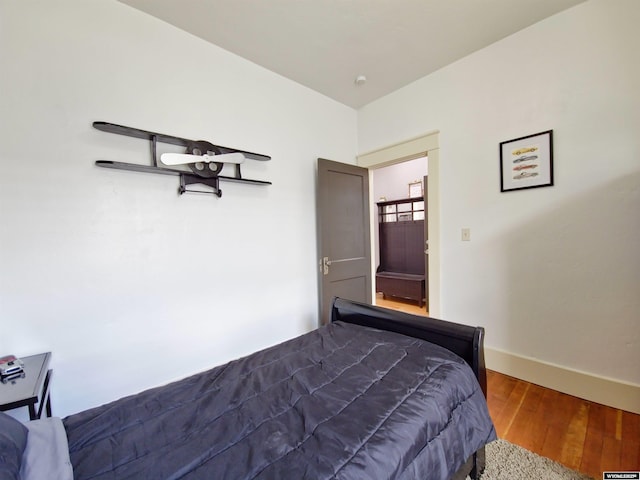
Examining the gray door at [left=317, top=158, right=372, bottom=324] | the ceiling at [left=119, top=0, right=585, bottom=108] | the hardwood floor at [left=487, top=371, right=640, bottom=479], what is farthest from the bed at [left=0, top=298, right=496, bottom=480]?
the ceiling at [left=119, top=0, right=585, bottom=108]

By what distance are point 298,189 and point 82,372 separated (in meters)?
2.23

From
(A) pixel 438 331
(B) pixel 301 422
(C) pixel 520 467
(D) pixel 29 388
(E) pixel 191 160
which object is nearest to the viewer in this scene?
(B) pixel 301 422

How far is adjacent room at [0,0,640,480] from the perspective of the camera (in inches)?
65.8

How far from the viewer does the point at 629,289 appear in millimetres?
1916

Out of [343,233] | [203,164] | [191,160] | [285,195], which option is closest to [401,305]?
[343,233]

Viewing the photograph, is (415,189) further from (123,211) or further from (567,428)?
(123,211)

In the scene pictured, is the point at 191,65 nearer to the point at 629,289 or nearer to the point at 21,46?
the point at 21,46

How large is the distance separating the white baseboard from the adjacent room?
0.01 metres

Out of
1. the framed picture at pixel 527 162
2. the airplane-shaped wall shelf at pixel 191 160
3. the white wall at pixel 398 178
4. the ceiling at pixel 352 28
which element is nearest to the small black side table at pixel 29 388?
the airplane-shaped wall shelf at pixel 191 160

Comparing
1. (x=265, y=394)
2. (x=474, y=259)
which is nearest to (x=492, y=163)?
(x=474, y=259)

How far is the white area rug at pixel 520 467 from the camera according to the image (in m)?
1.39

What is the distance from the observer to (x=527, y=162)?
2.29 meters

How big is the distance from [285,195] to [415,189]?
3169mm

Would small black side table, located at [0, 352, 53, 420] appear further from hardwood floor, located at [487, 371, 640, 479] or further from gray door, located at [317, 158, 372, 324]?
hardwood floor, located at [487, 371, 640, 479]
